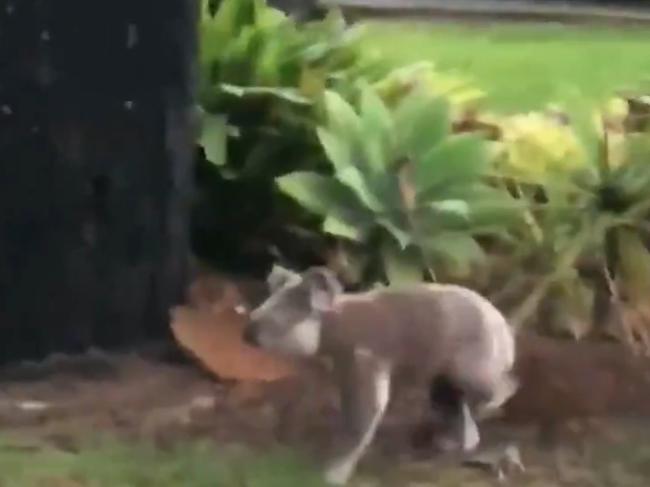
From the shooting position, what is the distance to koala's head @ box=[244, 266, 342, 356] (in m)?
1.46

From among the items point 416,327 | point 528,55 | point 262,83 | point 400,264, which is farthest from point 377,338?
point 528,55

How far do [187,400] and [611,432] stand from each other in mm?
552

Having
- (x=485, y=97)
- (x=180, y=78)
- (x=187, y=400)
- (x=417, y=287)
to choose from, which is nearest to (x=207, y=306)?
(x=187, y=400)

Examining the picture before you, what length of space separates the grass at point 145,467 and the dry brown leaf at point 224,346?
0.66ft

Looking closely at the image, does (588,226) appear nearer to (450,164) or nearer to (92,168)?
(450,164)

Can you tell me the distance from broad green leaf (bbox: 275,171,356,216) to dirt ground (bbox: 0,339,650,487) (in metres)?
0.34

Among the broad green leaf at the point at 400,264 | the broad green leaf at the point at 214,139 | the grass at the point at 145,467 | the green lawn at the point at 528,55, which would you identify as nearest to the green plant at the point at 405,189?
the broad green leaf at the point at 400,264

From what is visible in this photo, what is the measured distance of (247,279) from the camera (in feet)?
7.05

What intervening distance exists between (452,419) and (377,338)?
0.62 ft

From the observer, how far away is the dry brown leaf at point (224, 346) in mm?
1846

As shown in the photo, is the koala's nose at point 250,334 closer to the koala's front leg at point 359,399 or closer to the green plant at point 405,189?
the koala's front leg at point 359,399

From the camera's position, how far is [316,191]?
2086mm

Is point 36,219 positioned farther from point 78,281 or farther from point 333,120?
point 333,120

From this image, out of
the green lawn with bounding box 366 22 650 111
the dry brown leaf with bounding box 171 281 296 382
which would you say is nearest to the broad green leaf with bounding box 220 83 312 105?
the dry brown leaf with bounding box 171 281 296 382
